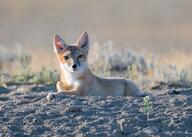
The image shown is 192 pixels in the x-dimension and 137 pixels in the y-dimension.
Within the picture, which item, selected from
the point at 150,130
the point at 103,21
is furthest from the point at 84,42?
the point at 103,21

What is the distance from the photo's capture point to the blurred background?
3372 centimetres

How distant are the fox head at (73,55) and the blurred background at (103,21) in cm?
1938

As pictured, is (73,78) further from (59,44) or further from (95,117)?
(95,117)

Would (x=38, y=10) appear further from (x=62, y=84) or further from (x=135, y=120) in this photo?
(x=135, y=120)

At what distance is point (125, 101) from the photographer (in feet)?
32.5

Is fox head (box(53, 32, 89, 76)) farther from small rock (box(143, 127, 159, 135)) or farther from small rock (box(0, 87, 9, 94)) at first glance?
small rock (box(143, 127, 159, 135))

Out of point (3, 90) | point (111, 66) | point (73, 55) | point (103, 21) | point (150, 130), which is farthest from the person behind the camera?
point (103, 21)

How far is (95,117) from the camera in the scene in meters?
9.10

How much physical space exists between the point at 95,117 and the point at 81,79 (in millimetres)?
2211

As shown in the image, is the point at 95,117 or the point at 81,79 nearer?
the point at 95,117

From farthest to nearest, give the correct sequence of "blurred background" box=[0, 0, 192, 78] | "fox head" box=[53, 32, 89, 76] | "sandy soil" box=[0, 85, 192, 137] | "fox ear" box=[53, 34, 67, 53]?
"blurred background" box=[0, 0, 192, 78] → "fox ear" box=[53, 34, 67, 53] → "fox head" box=[53, 32, 89, 76] → "sandy soil" box=[0, 85, 192, 137]

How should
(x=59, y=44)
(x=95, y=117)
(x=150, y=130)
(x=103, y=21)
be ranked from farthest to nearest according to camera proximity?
(x=103, y=21), (x=59, y=44), (x=95, y=117), (x=150, y=130)

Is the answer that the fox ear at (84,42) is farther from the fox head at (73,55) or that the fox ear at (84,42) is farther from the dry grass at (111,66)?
the dry grass at (111,66)

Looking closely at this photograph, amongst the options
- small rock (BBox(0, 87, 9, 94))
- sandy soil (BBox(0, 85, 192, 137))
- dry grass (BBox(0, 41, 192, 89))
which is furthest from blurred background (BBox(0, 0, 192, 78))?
sandy soil (BBox(0, 85, 192, 137))
